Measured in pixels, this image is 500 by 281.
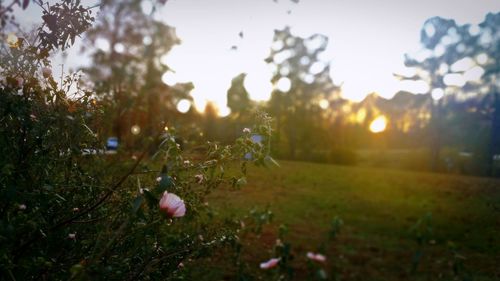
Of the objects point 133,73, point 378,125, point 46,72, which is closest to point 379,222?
point 46,72

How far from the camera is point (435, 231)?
7258mm

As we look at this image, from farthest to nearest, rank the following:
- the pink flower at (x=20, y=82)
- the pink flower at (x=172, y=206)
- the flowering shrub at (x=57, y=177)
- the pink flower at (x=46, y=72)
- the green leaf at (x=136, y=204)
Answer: the pink flower at (x=46, y=72)
the pink flower at (x=20, y=82)
the flowering shrub at (x=57, y=177)
the pink flower at (x=172, y=206)
the green leaf at (x=136, y=204)

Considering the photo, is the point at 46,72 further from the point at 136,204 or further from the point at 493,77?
the point at 493,77

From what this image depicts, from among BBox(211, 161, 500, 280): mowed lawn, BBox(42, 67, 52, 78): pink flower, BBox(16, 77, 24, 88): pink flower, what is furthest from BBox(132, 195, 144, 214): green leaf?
BBox(211, 161, 500, 280): mowed lawn

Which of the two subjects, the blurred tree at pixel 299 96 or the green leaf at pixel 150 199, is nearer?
the green leaf at pixel 150 199

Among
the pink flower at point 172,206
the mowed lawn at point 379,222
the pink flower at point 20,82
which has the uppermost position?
the pink flower at point 20,82

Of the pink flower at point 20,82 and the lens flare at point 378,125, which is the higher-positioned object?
the lens flare at point 378,125

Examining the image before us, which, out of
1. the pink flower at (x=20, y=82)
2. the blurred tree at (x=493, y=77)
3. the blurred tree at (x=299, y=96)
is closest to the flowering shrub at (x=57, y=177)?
the pink flower at (x=20, y=82)

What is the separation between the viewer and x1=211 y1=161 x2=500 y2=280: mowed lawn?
513 centimetres

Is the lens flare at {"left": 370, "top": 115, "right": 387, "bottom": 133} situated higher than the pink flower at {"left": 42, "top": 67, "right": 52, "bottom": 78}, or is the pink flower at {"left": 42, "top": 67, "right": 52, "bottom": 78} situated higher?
the lens flare at {"left": 370, "top": 115, "right": 387, "bottom": 133}

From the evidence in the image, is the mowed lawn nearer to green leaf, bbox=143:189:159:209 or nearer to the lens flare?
green leaf, bbox=143:189:159:209

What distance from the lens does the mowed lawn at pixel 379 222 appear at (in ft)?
16.8

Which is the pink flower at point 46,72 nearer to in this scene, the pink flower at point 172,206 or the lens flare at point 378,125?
the pink flower at point 172,206

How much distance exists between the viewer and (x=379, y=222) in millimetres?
7891
